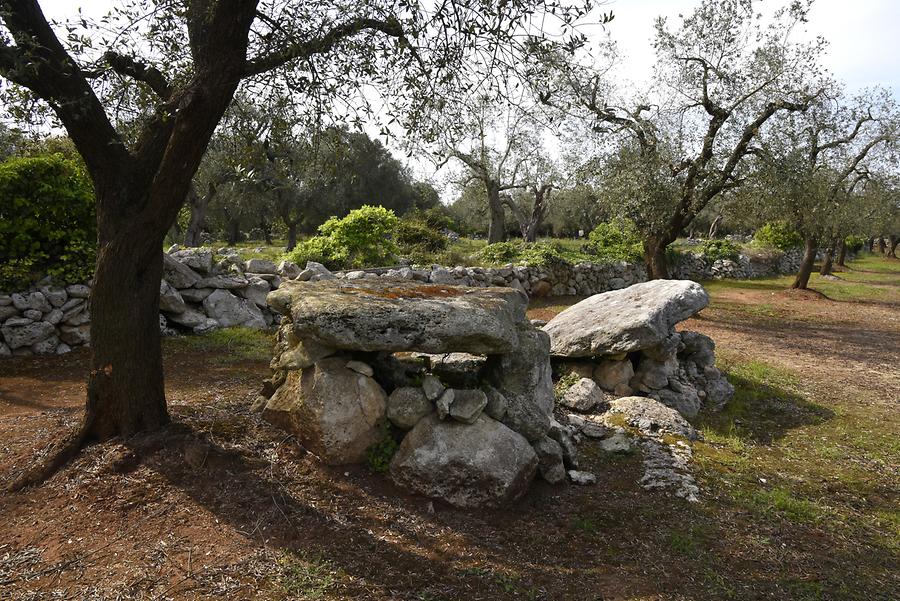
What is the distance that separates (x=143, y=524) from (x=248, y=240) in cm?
4302

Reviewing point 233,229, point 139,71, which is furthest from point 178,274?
point 233,229

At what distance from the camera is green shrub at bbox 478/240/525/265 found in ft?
69.2

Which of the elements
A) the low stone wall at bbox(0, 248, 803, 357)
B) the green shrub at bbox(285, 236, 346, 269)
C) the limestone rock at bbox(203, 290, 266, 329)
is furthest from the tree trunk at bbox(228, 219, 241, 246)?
the limestone rock at bbox(203, 290, 266, 329)

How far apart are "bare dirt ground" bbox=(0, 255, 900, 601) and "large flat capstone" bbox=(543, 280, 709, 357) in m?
2.22

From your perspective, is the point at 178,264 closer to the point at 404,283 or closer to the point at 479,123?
the point at 404,283

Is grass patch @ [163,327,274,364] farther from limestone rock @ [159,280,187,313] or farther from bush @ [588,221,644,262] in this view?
bush @ [588,221,644,262]

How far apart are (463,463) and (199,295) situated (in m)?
9.41

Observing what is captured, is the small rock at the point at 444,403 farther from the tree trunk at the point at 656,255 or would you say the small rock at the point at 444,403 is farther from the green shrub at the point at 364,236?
the tree trunk at the point at 656,255

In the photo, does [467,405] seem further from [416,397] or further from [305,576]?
[305,576]

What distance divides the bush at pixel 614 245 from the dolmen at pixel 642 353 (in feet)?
44.1

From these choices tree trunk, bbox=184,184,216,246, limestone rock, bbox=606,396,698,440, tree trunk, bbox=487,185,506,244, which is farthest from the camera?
tree trunk, bbox=487,185,506,244

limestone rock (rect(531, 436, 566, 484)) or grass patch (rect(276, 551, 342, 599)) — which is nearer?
grass patch (rect(276, 551, 342, 599))

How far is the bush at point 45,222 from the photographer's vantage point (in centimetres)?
995

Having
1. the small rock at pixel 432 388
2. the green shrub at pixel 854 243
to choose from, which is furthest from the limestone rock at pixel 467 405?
the green shrub at pixel 854 243
